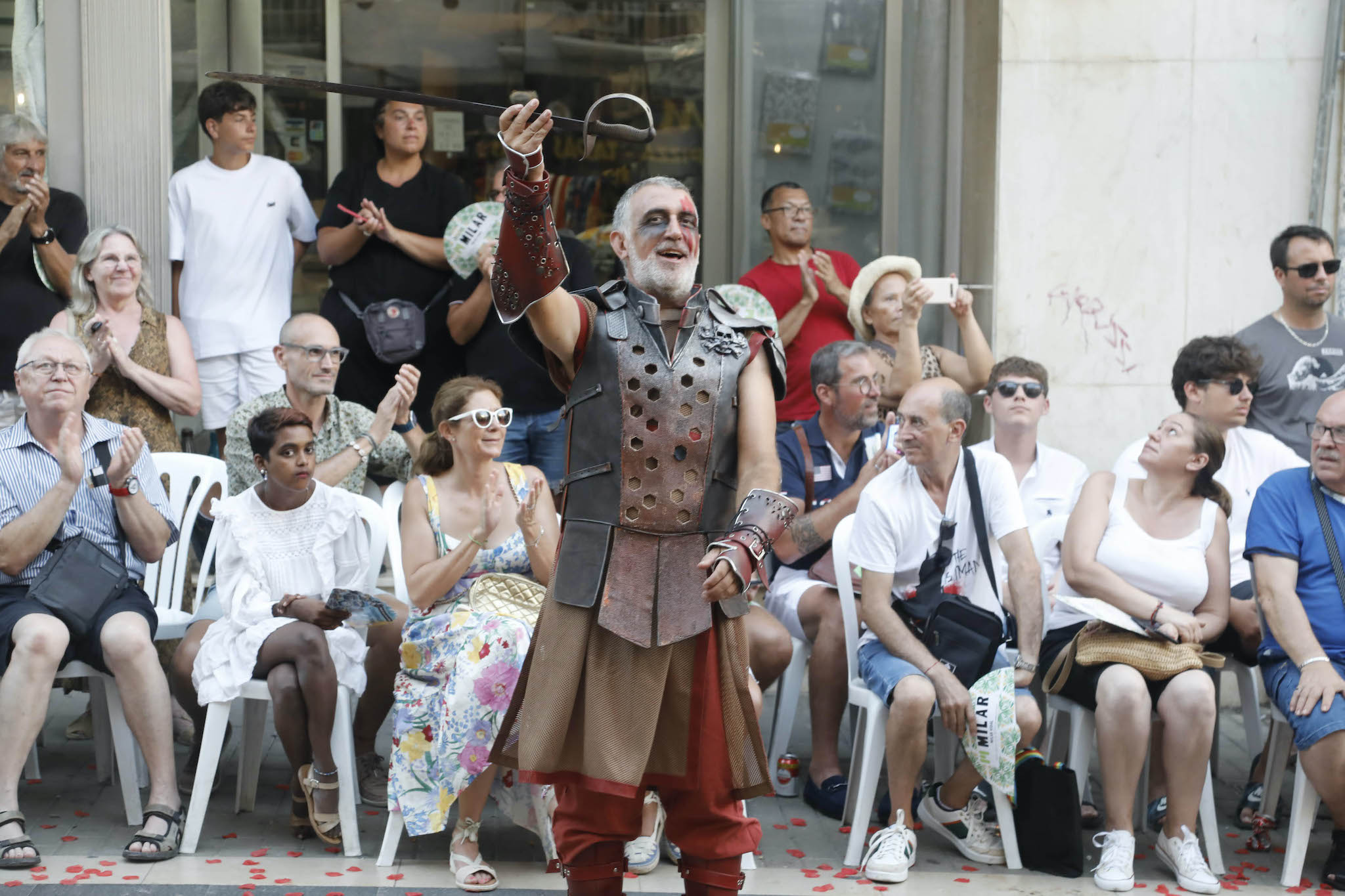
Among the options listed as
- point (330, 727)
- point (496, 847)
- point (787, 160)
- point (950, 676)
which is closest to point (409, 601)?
point (330, 727)

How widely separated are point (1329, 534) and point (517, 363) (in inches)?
120

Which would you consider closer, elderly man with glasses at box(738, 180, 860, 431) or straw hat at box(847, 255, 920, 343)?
straw hat at box(847, 255, 920, 343)

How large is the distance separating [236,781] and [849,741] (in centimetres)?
228

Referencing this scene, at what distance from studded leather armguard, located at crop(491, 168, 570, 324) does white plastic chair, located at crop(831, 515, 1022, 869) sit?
213cm

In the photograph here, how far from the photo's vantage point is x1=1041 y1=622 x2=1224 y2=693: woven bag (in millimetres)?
4668

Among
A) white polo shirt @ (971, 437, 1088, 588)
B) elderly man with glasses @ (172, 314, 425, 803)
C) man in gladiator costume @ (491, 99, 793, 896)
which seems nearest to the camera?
man in gladiator costume @ (491, 99, 793, 896)

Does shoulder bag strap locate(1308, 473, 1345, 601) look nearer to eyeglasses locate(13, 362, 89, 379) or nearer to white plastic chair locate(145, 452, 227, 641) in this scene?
white plastic chair locate(145, 452, 227, 641)

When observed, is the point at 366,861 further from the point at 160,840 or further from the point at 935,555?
the point at 935,555

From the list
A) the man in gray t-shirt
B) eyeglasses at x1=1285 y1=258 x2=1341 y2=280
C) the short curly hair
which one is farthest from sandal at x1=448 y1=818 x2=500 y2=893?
eyeglasses at x1=1285 y1=258 x2=1341 y2=280

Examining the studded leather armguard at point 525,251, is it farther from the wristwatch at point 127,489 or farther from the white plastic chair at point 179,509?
the white plastic chair at point 179,509

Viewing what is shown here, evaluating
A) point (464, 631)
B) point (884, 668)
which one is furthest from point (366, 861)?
point (884, 668)

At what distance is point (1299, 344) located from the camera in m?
6.03

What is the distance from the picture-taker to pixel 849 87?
308 inches

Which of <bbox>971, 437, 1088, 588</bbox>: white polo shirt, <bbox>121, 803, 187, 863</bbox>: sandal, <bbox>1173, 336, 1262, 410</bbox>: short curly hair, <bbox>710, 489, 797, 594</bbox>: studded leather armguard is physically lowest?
<bbox>121, 803, 187, 863</bbox>: sandal
